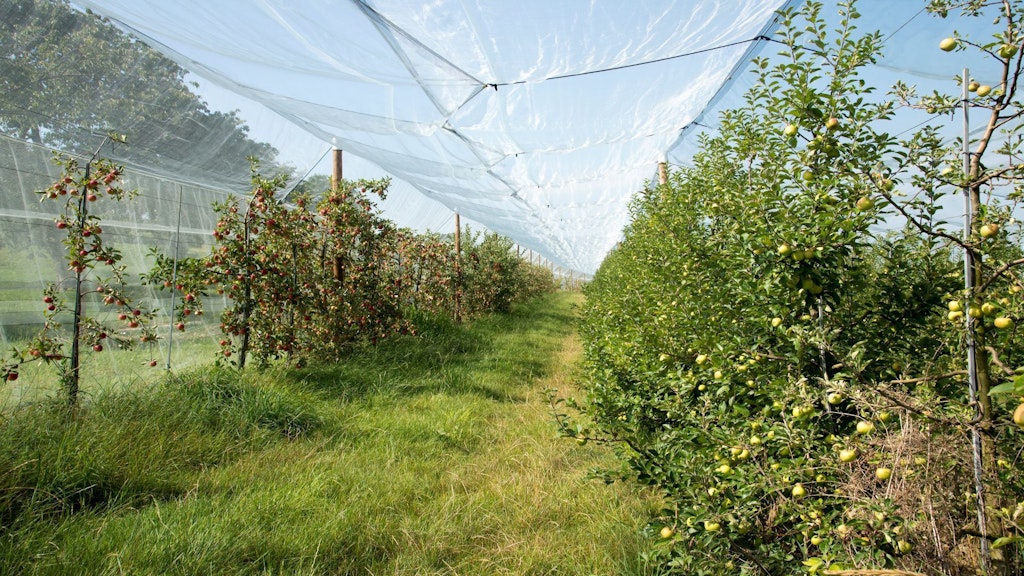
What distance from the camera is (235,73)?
3.12 m

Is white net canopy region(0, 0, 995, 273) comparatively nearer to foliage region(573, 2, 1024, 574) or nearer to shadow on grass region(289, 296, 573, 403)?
shadow on grass region(289, 296, 573, 403)

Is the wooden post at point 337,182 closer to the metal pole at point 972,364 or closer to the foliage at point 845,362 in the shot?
the foliage at point 845,362

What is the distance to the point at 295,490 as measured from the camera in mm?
2328

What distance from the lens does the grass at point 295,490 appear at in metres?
1.83

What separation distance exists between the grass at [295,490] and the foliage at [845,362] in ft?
2.13

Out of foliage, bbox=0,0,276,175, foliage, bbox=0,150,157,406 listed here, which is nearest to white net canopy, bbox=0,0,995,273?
foliage, bbox=0,0,276,175

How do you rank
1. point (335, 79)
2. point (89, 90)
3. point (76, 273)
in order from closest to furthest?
point (89, 90) → point (76, 273) → point (335, 79)

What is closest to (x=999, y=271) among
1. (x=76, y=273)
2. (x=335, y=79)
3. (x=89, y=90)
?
(x=335, y=79)

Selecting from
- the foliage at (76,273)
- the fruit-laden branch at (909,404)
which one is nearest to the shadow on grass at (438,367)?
the foliage at (76,273)

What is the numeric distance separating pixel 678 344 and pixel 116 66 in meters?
3.20

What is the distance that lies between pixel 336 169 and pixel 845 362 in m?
4.75

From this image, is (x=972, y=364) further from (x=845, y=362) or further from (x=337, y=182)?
(x=337, y=182)

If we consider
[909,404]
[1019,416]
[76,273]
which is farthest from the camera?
[76,273]

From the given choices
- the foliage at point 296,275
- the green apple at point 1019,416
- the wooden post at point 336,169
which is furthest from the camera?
the wooden post at point 336,169
